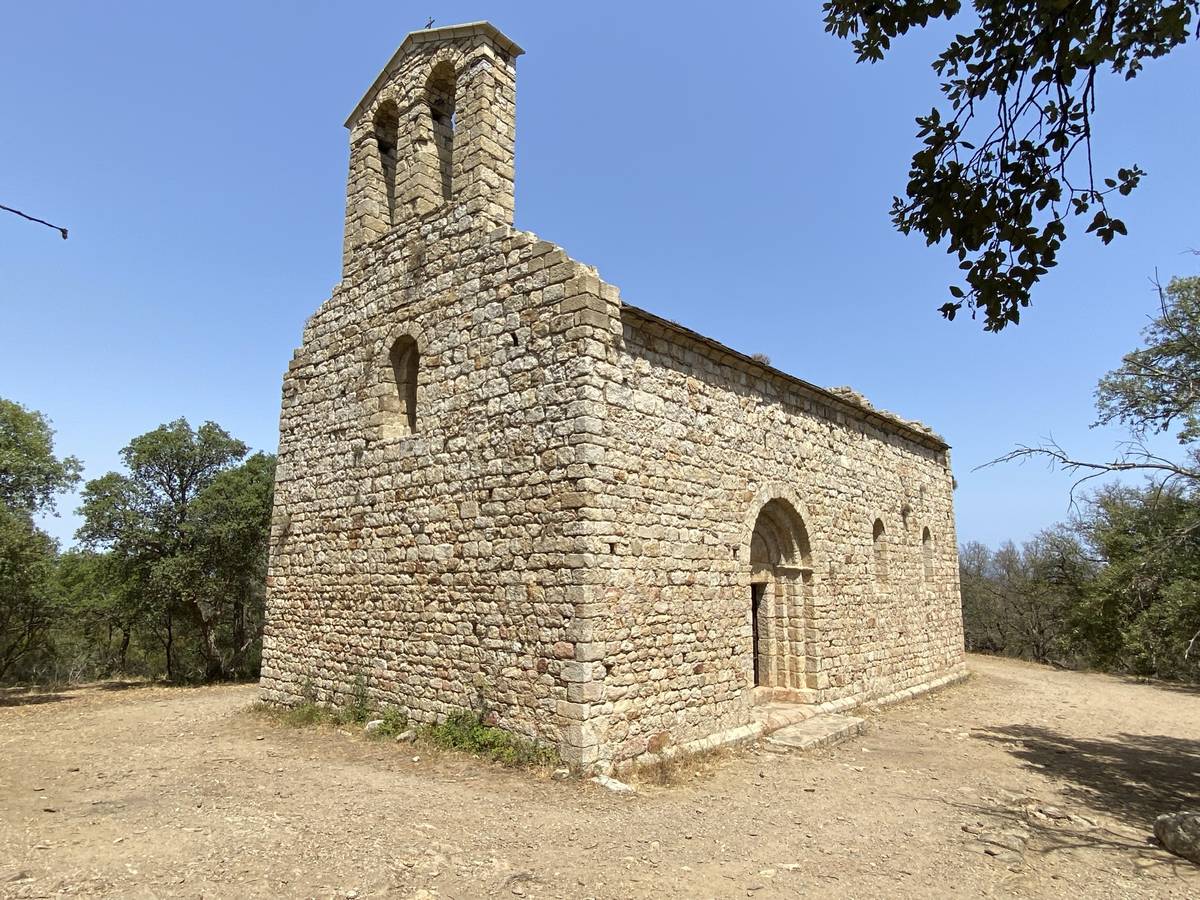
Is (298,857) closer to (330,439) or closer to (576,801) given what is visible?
(576,801)

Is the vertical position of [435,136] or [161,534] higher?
[435,136]

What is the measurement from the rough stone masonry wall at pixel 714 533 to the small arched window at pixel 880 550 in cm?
13

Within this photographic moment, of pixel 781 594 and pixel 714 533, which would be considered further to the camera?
pixel 781 594

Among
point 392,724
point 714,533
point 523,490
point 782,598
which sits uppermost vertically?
point 523,490

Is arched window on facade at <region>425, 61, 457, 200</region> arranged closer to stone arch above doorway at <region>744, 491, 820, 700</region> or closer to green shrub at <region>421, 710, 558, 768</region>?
stone arch above doorway at <region>744, 491, 820, 700</region>

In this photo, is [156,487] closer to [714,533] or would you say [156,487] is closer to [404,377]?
[404,377]

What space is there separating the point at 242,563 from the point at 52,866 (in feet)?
48.4

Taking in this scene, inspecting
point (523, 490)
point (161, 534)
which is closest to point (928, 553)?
point (523, 490)

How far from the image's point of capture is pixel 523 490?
7758mm

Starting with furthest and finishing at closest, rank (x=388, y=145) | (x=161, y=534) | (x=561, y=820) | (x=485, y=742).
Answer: (x=161, y=534)
(x=388, y=145)
(x=485, y=742)
(x=561, y=820)

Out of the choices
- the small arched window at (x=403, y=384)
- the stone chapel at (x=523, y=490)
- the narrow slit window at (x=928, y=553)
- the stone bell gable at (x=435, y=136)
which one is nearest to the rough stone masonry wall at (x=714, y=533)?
the stone chapel at (x=523, y=490)

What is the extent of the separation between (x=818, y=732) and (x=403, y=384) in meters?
7.04

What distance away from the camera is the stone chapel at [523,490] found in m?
7.46

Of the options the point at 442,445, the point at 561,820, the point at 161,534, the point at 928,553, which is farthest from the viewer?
the point at 161,534
